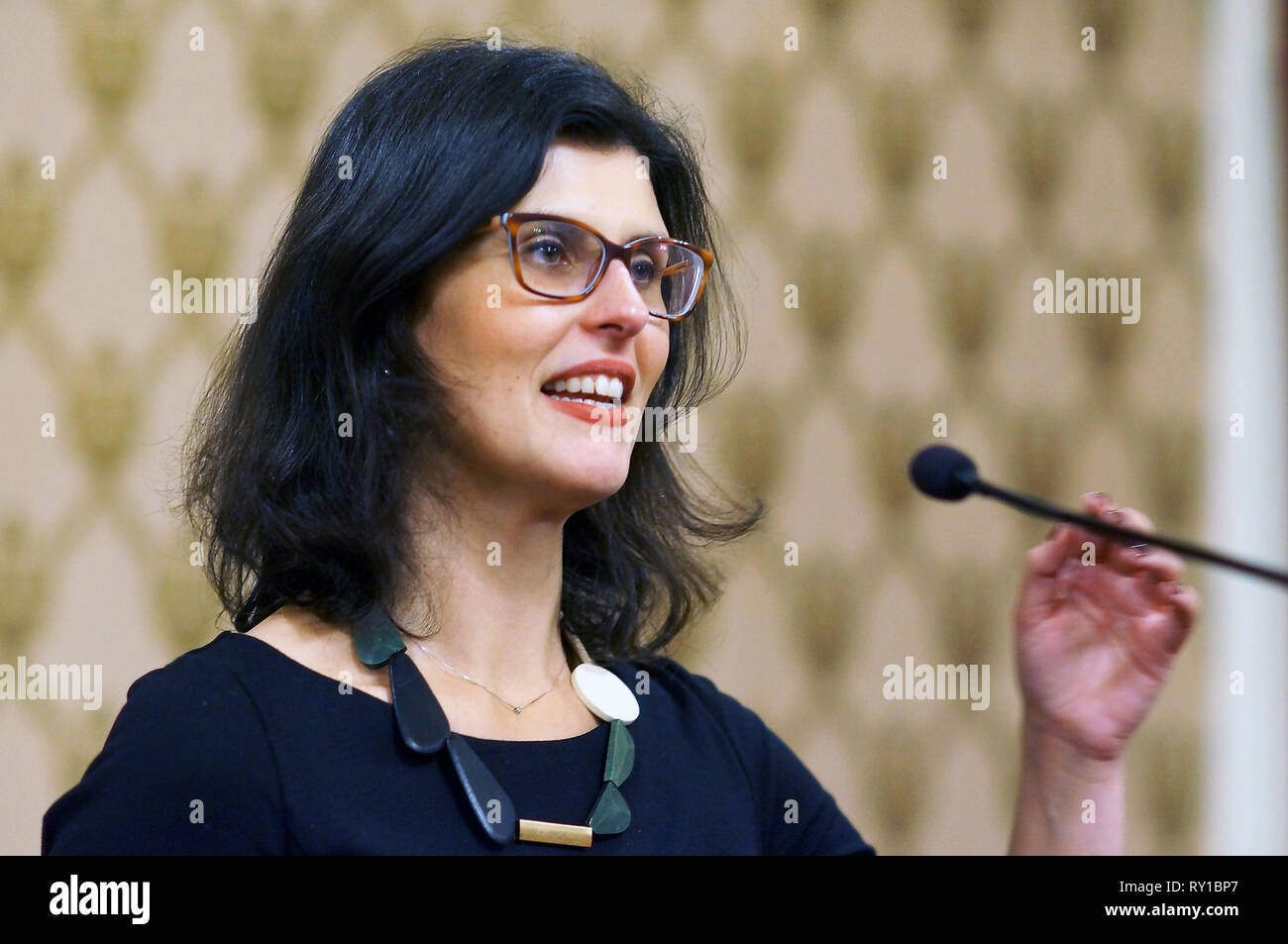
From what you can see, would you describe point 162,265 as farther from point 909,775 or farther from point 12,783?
point 909,775

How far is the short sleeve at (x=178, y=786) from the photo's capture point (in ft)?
2.78

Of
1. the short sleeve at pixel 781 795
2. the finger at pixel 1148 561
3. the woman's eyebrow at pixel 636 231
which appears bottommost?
the short sleeve at pixel 781 795

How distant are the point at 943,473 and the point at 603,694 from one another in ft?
1.32

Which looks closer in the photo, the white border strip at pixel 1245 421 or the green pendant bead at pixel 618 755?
the green pendant bead at pixel 618 755

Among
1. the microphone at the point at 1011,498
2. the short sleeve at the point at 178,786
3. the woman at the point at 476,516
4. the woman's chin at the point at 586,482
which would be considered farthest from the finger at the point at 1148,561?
the short sleeve at the point at 178,786

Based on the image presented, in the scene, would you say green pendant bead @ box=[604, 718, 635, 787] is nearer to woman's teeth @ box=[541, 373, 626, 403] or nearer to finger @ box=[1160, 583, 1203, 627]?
woman's teeth @ box=[541, 373, 626, 403]

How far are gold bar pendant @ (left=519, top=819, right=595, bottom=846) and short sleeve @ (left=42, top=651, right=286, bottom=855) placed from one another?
0.17m

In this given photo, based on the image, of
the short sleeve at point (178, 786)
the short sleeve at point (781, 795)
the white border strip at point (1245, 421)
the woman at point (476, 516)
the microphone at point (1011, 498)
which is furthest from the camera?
the white border strip at point (1245, 421)

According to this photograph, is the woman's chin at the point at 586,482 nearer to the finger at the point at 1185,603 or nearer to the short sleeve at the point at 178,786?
the short sleeve at the point at 178,786

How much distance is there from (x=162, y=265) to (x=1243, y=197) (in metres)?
1.61

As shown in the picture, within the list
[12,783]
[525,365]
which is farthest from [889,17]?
[12,783]

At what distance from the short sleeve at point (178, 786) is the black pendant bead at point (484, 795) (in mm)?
126

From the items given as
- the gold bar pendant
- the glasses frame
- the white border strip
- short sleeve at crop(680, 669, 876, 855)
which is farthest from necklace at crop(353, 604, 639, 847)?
the white border strip

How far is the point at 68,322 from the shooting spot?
5.81 ft
